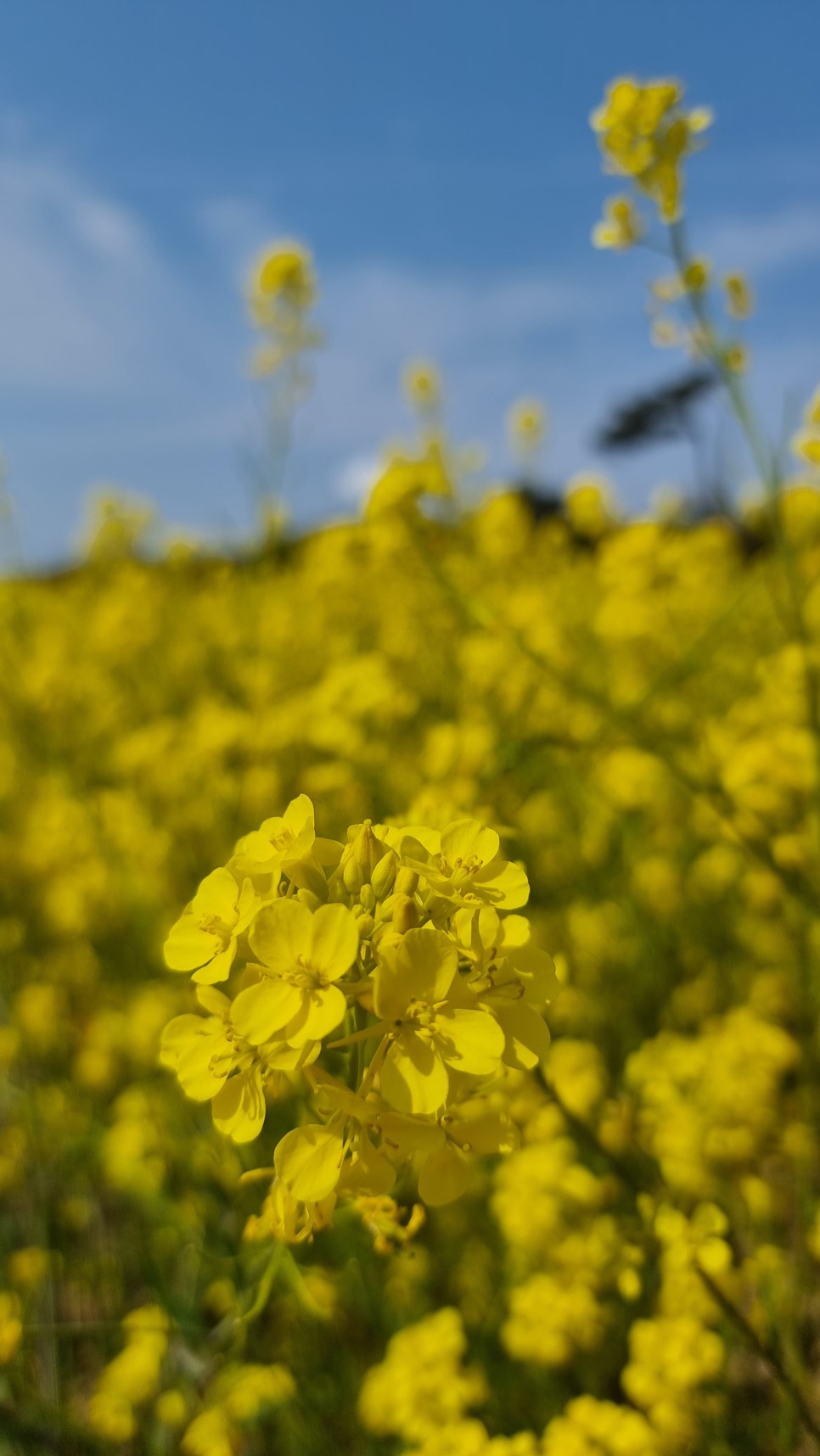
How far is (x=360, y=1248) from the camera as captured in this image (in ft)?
6.08

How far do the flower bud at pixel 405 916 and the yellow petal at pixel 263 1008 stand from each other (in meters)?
0.09

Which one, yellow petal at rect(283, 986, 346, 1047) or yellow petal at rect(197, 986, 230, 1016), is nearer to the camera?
yellow petal at rect(283, 986, 346, 1047)

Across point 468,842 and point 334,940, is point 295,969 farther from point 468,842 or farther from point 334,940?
point 468,842

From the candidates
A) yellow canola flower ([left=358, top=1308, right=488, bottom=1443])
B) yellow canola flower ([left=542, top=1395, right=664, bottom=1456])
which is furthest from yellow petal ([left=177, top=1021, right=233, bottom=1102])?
yellow canola flower ([left=358, top=1308, right=488, bottom=1443])

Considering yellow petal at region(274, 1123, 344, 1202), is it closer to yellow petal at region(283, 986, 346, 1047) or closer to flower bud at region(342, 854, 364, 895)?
yellow petal at region(283, 986, 346, 1047)

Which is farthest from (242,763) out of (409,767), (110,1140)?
(110,1140)

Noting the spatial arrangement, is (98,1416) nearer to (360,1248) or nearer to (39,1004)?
(360,1248)

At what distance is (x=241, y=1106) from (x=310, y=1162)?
0.29 ft

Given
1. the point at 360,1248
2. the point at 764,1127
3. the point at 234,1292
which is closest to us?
the point at 234,1292

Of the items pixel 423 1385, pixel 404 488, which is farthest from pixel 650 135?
pixel 423 1385

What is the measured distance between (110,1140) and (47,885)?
1849mm

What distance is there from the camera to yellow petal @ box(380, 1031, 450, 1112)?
2.39 ft

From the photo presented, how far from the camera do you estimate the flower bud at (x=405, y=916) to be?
75 centimetres

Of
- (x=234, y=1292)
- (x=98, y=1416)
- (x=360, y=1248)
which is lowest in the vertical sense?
(x=98, y=1416)
